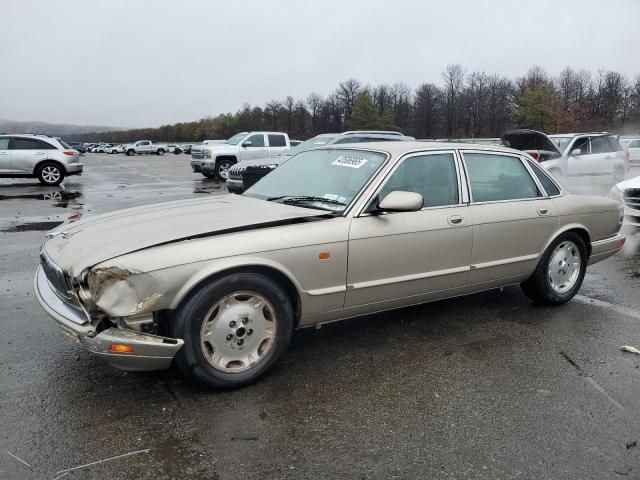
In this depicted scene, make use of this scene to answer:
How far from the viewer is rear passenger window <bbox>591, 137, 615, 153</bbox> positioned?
567 inches

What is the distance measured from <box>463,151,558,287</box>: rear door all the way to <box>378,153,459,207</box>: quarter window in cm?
19

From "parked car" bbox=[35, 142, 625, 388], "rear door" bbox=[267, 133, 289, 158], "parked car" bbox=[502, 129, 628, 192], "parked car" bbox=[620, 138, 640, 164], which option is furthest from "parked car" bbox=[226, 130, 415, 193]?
"parked car" bbox=[620, 138, 640, 164]

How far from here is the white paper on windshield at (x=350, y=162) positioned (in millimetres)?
4138

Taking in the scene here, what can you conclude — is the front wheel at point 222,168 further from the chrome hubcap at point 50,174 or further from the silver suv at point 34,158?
the chrome hubcap at point 50,174

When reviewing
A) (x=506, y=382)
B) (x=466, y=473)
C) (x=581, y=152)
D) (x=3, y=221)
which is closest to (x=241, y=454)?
(x=466, y=473)

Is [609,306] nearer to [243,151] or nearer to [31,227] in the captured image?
[31,227]

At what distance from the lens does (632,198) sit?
27.2ft

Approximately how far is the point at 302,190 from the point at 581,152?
12379mm

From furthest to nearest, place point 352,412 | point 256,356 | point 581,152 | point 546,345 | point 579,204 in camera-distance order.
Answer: point 581,152 < point 579,204 < point 546,345 < point 256,356 < point 352,412

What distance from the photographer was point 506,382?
345 centimetres

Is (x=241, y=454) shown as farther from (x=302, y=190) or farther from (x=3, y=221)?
(x=3, y=221)

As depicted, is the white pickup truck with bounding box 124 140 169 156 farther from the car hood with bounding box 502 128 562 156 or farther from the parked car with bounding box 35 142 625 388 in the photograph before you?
the parked car with bounding box 35 142 625 388

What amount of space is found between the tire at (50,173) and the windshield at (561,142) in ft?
51.3

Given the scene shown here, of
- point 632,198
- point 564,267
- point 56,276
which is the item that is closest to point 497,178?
point 564,267
